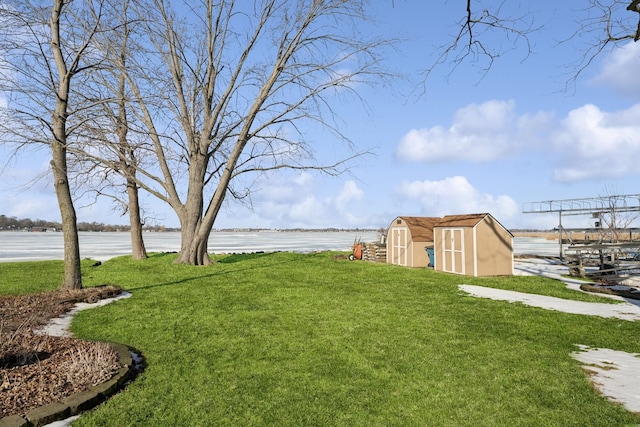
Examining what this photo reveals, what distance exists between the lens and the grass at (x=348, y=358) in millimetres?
4992

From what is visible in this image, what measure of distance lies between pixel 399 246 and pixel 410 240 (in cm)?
145

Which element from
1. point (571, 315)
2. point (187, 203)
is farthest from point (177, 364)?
point (187, 203)

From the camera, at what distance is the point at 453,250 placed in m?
21.8

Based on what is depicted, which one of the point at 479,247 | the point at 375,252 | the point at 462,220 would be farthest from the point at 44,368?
the point at 375,252

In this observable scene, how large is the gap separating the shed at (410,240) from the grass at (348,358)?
10.7m

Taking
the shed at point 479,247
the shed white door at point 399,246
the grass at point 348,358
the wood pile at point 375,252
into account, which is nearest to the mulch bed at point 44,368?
the grass at point 348,358

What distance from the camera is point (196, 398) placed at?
5355 millimetres

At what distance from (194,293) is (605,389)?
11242 mm

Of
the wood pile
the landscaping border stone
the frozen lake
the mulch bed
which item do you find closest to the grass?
the landscaping border stone

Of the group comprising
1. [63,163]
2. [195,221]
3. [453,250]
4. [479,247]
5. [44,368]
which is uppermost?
[63,163]

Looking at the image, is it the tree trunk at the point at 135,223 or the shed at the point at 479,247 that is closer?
the shed at the point at 479,247

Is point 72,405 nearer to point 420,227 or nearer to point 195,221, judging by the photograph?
point 195,221

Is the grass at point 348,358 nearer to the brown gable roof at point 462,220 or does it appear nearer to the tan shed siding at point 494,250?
the tan shed siding at point 494,250

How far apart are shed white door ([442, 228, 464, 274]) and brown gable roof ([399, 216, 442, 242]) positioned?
2782mm
